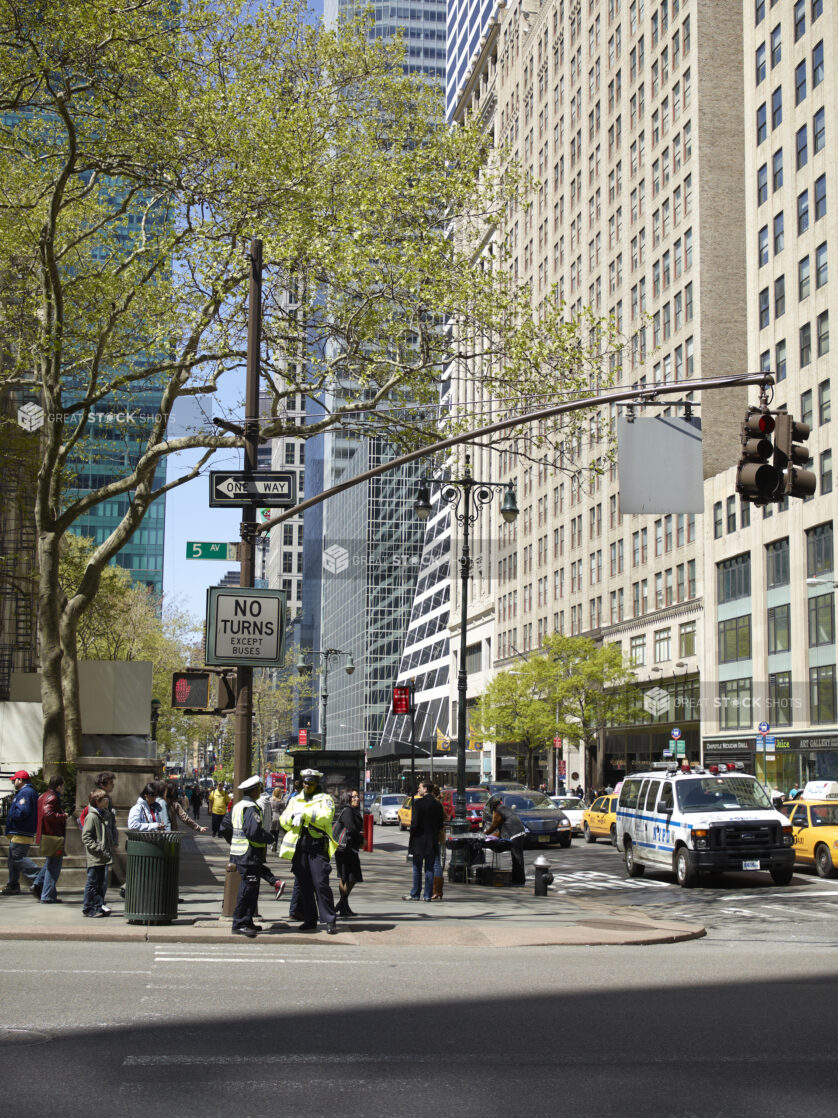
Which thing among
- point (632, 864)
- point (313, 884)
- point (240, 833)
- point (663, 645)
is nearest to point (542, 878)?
point (632, 864)

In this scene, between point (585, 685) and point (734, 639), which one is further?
point (585, 685)

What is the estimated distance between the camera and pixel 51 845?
18078 millimetres

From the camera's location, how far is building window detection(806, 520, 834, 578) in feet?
160

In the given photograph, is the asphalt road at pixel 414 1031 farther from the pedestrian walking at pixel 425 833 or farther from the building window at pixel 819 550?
the building window at pixel 819 550

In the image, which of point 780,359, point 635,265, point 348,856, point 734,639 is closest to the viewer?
point 348,856

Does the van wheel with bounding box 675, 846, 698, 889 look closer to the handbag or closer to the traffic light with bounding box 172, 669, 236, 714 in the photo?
the traffic light with bounding box 172, 669, 236, 714

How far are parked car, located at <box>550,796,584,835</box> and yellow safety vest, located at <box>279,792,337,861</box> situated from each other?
26.3 metres

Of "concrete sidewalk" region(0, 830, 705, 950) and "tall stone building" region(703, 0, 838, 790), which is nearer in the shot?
"concrete sidewalk" region(0, 830, 705, 950)

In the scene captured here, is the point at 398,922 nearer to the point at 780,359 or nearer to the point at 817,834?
the point at 817,834

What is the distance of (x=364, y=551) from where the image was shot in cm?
13412

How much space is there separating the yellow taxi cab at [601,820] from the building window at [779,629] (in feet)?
54.8

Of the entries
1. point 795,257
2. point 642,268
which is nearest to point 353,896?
point 795,257

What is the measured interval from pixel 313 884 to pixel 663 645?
5095 cm

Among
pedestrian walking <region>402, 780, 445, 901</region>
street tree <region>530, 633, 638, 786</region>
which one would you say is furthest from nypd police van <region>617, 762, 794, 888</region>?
street tree <region>530, 633, 638, 786</region>
